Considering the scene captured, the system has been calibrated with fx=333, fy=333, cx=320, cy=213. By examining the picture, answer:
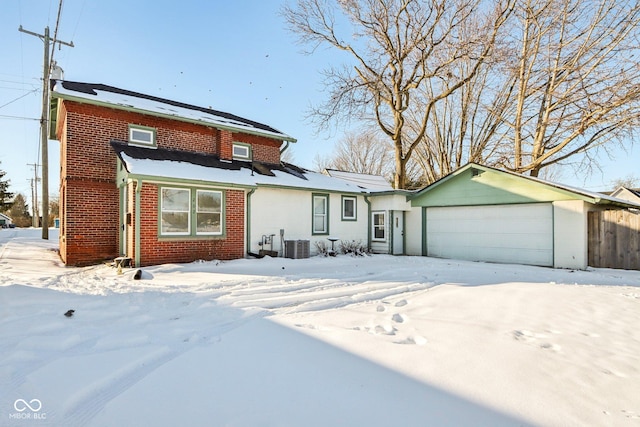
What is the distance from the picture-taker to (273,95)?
1808 centimetres

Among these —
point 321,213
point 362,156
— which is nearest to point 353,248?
point 321,213

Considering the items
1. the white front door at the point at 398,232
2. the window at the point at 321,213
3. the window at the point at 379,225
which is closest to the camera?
the window at the point at 321,213

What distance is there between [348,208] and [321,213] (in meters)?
1.46

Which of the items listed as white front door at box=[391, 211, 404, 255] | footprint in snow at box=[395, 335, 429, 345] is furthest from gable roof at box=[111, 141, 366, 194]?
footprint in snow at box=[395, 335, 429, 345]

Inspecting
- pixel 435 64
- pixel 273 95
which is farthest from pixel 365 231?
pixel 435 64

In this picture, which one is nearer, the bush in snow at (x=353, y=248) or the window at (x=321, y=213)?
the window at (x=321, y=213)

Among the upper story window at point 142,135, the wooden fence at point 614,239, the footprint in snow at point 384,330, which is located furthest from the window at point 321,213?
the footprint in snow at point 384,330

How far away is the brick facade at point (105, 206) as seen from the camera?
9.40 meters

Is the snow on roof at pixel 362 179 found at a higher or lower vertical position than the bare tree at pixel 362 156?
lower

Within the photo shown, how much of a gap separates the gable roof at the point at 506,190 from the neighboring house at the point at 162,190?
4.90 m

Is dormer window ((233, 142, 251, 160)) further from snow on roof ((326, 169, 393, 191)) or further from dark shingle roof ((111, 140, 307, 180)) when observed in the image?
snow on roof ((326, 169, 393, 191))

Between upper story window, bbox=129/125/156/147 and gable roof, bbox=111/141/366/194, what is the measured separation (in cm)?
30

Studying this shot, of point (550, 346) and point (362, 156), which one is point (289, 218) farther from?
point (362, 156)

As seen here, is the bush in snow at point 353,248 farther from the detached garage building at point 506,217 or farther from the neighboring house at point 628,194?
the neighboring house at point 628,194
